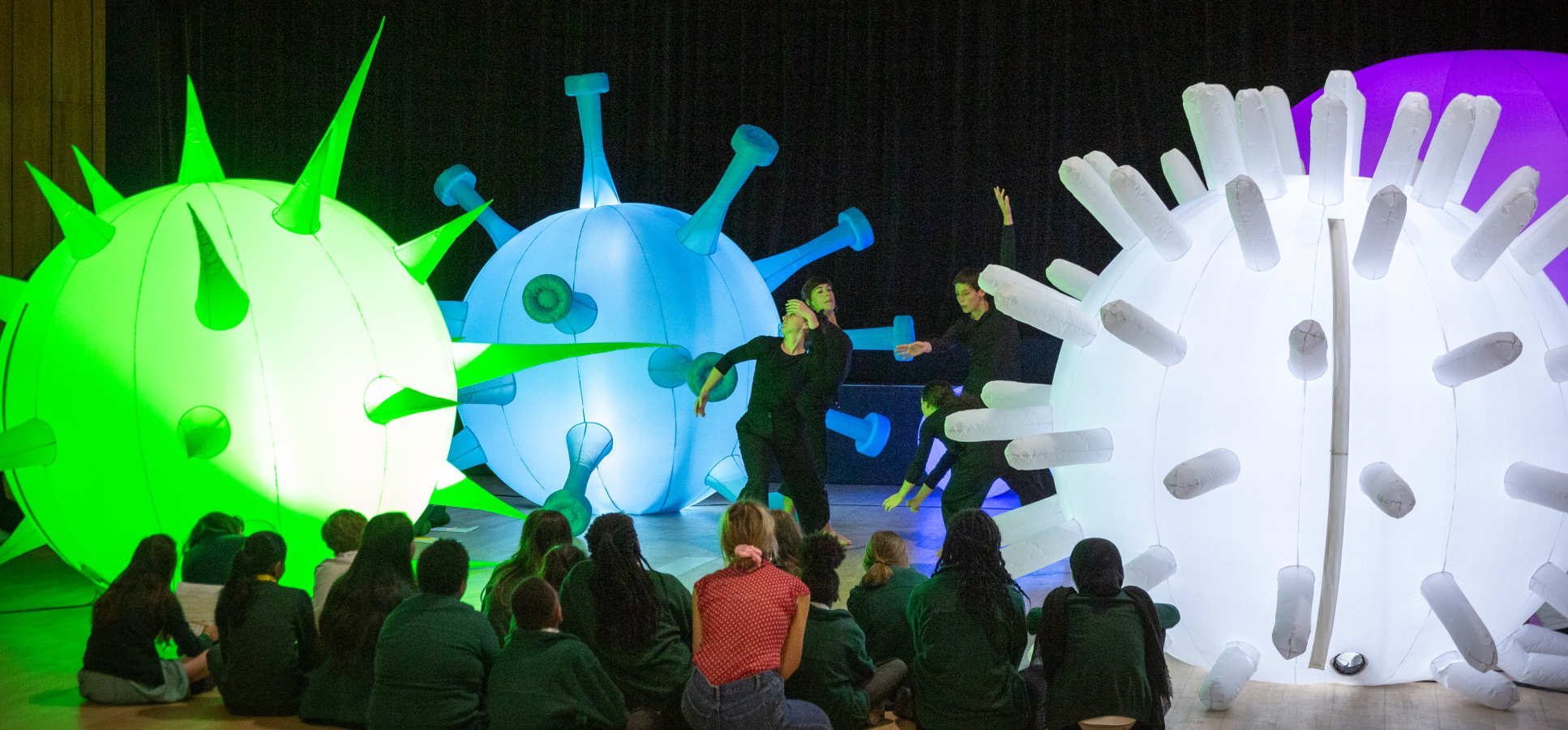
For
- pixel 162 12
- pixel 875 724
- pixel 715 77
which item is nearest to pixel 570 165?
pixel 715 77

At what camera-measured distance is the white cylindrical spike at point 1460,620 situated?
367 cm

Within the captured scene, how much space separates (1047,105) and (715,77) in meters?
2.45

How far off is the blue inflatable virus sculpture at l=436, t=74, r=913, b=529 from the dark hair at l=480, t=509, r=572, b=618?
7.57 feet

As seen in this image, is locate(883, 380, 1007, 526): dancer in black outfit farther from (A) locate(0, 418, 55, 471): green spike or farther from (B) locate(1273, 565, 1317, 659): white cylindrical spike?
(A) locate(0, 418, 55, 471): green spike

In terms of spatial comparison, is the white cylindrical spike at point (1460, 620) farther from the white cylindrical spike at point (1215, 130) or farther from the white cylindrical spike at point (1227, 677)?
the white cylindrical spike at point (1215, 130)

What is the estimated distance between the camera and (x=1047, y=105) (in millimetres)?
9023

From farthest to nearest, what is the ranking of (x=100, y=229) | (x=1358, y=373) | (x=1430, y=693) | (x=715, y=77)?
(x=715, y=77), (x=100, y=229), (x=1430, y=693), (x=1358, y=373)

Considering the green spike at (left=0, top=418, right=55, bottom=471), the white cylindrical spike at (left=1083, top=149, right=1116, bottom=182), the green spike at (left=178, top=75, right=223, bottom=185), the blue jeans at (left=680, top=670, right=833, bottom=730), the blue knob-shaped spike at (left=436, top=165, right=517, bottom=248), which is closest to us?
the blue jeans at (left=680, top=670, right=833, bottom=730)

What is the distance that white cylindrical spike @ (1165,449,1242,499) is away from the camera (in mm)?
3666

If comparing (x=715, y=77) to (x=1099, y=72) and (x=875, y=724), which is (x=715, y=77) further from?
(x=875, y=724)

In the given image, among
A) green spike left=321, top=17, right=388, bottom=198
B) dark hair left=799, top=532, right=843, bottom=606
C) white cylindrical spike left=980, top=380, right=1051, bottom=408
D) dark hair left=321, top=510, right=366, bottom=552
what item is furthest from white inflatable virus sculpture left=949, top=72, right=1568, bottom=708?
green spike left=321, top=17, right=388, bottom=198

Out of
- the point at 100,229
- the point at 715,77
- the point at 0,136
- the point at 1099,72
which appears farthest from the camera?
the point at 715,77

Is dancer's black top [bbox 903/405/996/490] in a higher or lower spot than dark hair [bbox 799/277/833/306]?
lower

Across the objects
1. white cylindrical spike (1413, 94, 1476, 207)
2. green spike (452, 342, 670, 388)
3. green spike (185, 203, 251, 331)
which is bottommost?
green spike (452, 342, 670, 388)
